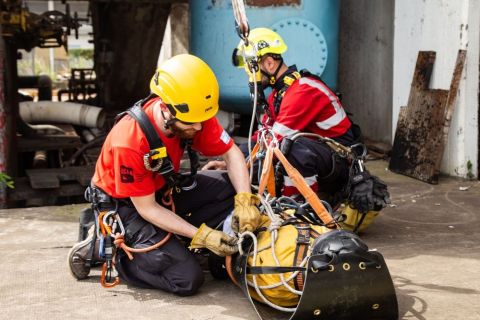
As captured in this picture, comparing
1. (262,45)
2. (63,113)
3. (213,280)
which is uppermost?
(262,45)

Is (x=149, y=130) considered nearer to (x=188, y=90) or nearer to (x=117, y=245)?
(x=188, y=90)

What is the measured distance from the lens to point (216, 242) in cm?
369

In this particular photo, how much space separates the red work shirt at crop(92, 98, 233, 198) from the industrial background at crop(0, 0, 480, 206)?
314 cm

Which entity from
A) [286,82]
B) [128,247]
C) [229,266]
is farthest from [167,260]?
[286,82]

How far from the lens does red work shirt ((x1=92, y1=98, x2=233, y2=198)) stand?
3729mm

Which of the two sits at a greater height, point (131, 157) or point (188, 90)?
point (188, 90)

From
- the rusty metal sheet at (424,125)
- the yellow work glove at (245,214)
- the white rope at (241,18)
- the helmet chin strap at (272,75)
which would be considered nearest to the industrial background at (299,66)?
the rusty metal sheet at (424,125)

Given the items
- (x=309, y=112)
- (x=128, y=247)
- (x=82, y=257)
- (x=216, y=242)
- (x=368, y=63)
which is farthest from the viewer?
(x=368, y=63)

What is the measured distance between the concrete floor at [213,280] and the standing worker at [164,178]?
5.5 inches

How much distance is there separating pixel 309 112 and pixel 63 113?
745 centimetres

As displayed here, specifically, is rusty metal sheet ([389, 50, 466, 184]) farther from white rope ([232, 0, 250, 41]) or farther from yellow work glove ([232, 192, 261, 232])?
yellow work glove ([232, 192, 261, 232])

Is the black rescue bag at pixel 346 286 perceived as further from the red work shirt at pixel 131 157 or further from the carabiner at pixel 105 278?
the carabiner at pixel 105 278

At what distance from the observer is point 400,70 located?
7359 mm

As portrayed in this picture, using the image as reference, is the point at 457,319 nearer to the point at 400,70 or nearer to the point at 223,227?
the point at 223,227
